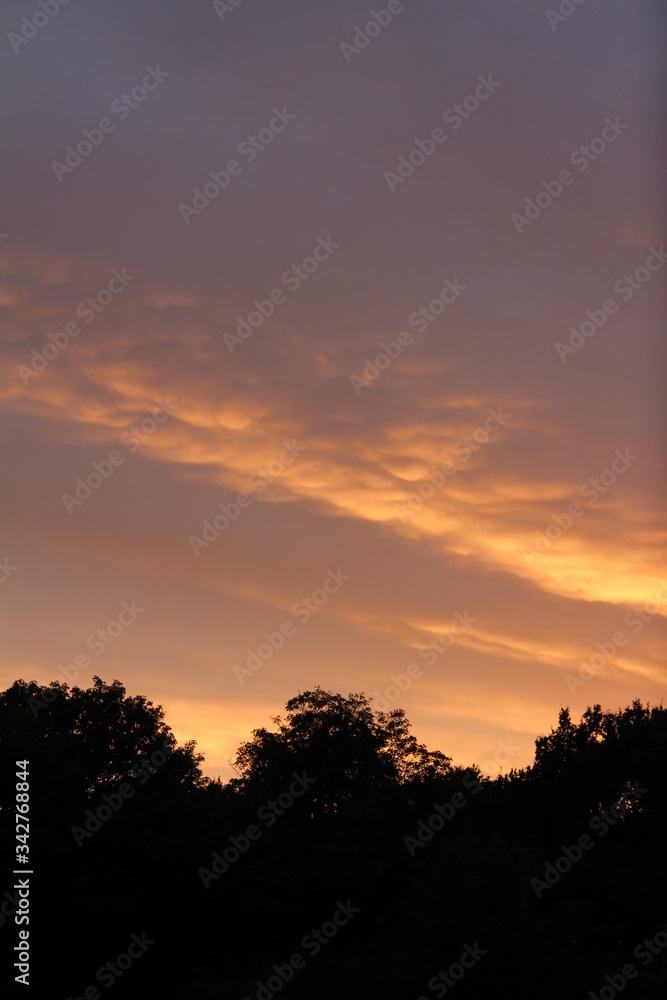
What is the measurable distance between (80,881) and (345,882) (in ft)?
89.3

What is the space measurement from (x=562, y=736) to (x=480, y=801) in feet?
23.4

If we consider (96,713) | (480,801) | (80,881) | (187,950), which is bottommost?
(187,950)

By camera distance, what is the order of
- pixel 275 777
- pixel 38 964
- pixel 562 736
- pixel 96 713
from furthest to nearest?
pixel 275 777, pixel 562 736, pixel 96 713, pixel 38 964

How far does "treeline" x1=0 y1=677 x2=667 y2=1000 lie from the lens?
43.5 m

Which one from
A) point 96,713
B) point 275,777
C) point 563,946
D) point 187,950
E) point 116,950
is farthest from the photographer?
point 275,777

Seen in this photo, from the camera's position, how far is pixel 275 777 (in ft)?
277

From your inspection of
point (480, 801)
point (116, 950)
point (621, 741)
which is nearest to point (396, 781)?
point (480, 801)

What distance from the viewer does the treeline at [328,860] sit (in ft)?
Result: 143

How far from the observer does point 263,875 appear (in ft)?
228

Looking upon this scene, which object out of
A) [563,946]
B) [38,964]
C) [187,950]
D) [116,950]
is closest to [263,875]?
[187,950]

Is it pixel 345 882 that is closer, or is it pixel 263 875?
pixel 263 875

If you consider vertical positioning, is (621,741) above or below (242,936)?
above

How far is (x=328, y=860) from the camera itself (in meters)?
76.4

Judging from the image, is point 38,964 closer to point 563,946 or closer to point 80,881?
point 80,881
